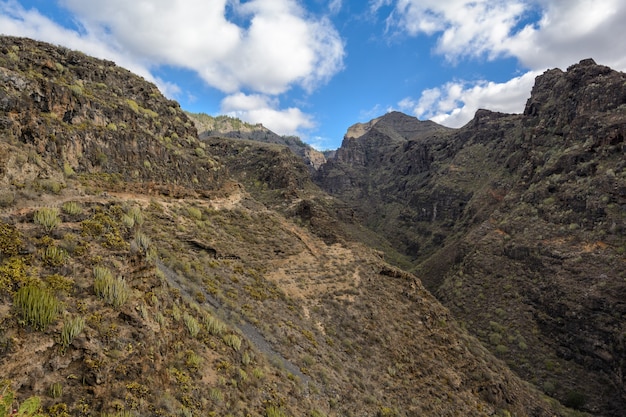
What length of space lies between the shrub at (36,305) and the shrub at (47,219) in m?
2.28

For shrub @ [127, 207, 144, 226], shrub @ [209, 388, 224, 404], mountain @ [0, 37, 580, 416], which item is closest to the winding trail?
mountain @ [0, 37, 580, 416]

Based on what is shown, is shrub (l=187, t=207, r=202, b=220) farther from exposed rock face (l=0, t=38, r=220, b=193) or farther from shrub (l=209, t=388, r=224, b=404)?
shrub (l=209, t=388, r=224, b=404)

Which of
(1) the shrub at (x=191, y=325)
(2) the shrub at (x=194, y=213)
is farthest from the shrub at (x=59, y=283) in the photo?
(2) the shrub at (x=194, y=213)

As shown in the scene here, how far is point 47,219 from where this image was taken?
8.07 metres

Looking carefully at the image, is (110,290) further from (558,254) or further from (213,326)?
(558,254)

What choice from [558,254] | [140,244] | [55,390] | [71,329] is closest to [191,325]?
[140,244]

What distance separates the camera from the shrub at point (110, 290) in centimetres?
743

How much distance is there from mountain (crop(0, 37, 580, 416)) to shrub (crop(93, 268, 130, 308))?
40 millimetres

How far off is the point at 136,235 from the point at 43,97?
15.0 meters

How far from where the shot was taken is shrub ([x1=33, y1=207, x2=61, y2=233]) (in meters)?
7.97

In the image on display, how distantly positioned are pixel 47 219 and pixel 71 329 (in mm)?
3486

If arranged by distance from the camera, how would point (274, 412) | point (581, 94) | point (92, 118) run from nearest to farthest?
point (274, 412) < point (92, 118) < point (581, 94)

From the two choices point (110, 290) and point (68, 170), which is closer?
A: point (110, 290)

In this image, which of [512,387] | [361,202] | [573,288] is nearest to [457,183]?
[361,202]
